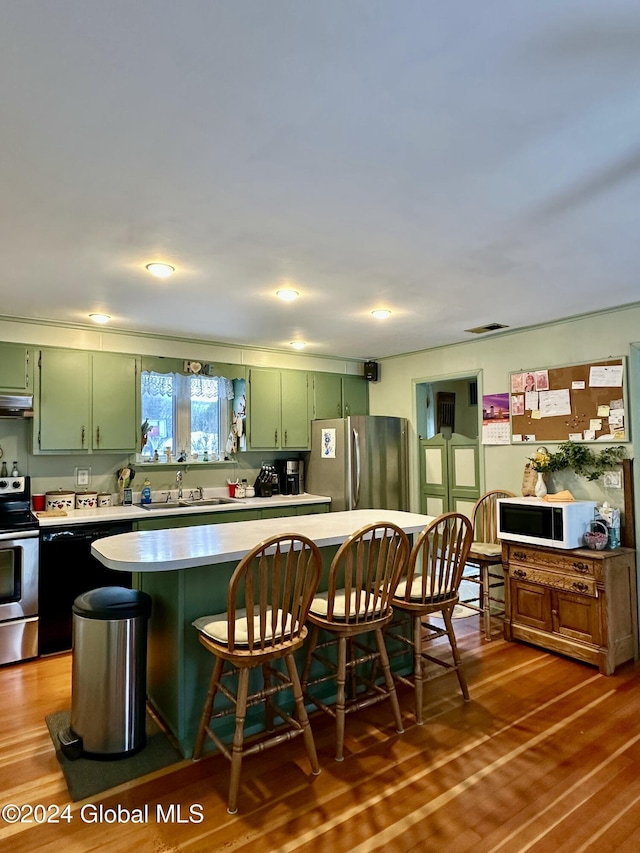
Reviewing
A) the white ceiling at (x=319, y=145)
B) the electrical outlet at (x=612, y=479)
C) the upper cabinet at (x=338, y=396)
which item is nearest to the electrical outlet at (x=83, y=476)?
the white ceiling at (x=319, y=145)

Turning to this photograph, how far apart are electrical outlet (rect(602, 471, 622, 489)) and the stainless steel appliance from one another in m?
3.96

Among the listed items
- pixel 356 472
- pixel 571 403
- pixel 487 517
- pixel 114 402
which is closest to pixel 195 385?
pixel 114 402

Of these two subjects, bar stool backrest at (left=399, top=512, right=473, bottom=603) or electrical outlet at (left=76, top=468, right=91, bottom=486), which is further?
electrical outlet at (left=76, top=468, right=91, bottom=486)

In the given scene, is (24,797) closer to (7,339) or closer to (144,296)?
(144,296)

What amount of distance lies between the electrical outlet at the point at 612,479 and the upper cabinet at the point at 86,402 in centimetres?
364

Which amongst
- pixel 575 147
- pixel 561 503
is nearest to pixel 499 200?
pixel 575 147

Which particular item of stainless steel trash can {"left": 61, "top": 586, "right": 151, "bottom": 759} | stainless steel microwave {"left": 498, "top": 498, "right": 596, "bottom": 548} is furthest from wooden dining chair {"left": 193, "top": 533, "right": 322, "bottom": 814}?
stainless steel microwave {"left": 498, "top": 498, "right": 596, "bottom": 548}

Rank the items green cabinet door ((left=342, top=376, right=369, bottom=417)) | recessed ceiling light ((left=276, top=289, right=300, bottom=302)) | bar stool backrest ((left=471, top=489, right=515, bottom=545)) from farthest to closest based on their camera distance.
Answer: green cabinet door ((left=342, top=376, right=369, bottom=417)) → bar stool backrest ((left=471, top=489, right=515, bottom=545)) → recessed ceiling light ((left=276, top=289, right=300, bottom=302))

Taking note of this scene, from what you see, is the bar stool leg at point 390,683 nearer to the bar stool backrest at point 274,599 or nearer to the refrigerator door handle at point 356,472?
the bar stool backrest at point 274,599

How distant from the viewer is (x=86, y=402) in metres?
4.14

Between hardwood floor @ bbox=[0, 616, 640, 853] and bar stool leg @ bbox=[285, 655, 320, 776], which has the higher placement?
bar stool leg @ bbox=[285, 655, 320, 776]

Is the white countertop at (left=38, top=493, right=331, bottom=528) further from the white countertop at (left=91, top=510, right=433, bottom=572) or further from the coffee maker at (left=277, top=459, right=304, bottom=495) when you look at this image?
the white countertop at (left=91, top=510, right=433, bottom=572)

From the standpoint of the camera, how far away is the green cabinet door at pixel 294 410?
5258mm

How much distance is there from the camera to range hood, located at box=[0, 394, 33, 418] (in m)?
3.67
